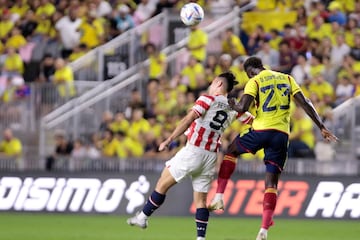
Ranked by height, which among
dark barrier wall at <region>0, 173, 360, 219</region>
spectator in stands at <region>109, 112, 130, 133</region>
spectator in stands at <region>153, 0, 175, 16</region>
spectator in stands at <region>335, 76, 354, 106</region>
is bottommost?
dark barrier wall at <region>0, 173, 360, 219</region>

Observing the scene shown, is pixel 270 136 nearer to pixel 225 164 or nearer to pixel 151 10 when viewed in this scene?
pixel 225 164

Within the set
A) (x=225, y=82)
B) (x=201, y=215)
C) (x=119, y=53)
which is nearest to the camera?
(x=225, y=82)

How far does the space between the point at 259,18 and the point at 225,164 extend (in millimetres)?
12368

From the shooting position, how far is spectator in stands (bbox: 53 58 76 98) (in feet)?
84.6

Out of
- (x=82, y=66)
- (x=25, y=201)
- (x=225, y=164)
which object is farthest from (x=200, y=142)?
(x=82, y=66)

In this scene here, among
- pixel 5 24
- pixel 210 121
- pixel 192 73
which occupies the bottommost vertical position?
pixel 192 73

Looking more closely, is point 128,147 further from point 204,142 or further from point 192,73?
point 204,142

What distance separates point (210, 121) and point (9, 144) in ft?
34.1

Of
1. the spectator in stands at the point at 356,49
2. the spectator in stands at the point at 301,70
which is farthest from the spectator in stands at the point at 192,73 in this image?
the spectator in stands at the point at 356,49

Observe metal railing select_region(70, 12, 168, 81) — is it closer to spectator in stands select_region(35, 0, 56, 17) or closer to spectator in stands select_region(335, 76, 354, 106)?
spectator in stands select_region(35, 0, 56, 17)

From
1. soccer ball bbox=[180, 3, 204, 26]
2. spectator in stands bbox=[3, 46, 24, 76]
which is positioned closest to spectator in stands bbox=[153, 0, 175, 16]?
spectator in stands bbox=[3, 46, 24, 76]

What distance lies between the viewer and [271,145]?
1577 cm

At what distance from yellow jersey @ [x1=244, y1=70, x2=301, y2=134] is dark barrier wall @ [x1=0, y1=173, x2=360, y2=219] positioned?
6.52 metres

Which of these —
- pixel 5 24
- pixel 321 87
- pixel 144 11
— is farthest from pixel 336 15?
pixel 5 24
